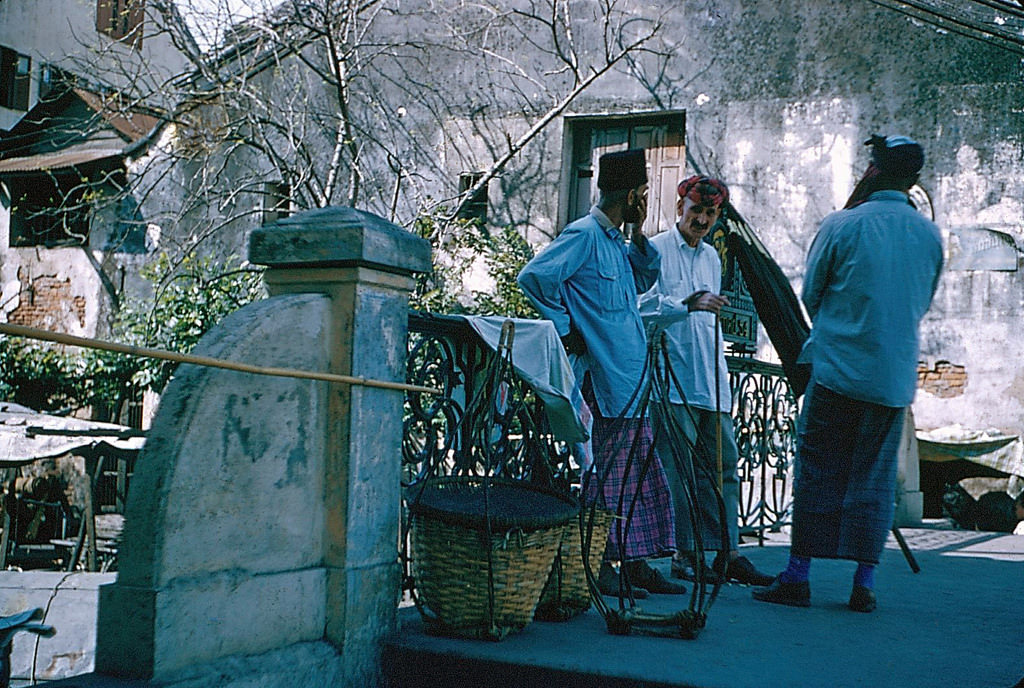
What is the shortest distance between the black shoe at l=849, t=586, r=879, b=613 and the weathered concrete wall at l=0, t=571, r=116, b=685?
5785 mm

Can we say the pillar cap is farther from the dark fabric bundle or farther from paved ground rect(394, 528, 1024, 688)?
the dark fabric bundle

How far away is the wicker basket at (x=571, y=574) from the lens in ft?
12.7

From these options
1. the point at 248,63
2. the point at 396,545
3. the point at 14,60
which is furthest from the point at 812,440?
the point at 14,60

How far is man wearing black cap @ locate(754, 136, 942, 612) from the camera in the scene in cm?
410

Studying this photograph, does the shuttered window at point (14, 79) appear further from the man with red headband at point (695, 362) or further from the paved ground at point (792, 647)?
the paved ground at point (792, 647)

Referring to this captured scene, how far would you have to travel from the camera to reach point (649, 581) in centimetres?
451

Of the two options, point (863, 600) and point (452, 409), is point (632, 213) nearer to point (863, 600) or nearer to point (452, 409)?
point (452, 409)

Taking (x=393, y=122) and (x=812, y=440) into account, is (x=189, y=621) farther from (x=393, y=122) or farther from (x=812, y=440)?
(x=393, y=122)

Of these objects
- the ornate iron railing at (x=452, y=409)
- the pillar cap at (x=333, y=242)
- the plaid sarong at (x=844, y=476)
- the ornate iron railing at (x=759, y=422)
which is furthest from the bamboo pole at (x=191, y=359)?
the ornate iron railing at (x=759, y=422)

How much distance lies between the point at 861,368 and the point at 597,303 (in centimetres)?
113

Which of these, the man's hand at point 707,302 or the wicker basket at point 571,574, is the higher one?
the man's hand at point 707,302

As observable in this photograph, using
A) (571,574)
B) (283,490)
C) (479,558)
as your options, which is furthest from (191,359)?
(571,574)

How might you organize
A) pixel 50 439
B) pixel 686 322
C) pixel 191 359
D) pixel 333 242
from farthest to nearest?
pixel 50 439
pixel 686 322
pixel 333 242
pixel 191 359

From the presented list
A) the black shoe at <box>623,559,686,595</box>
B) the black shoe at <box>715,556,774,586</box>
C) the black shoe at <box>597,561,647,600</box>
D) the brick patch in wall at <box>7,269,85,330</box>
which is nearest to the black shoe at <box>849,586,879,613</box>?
the black shoe at <box>715,556,774,586</box>
